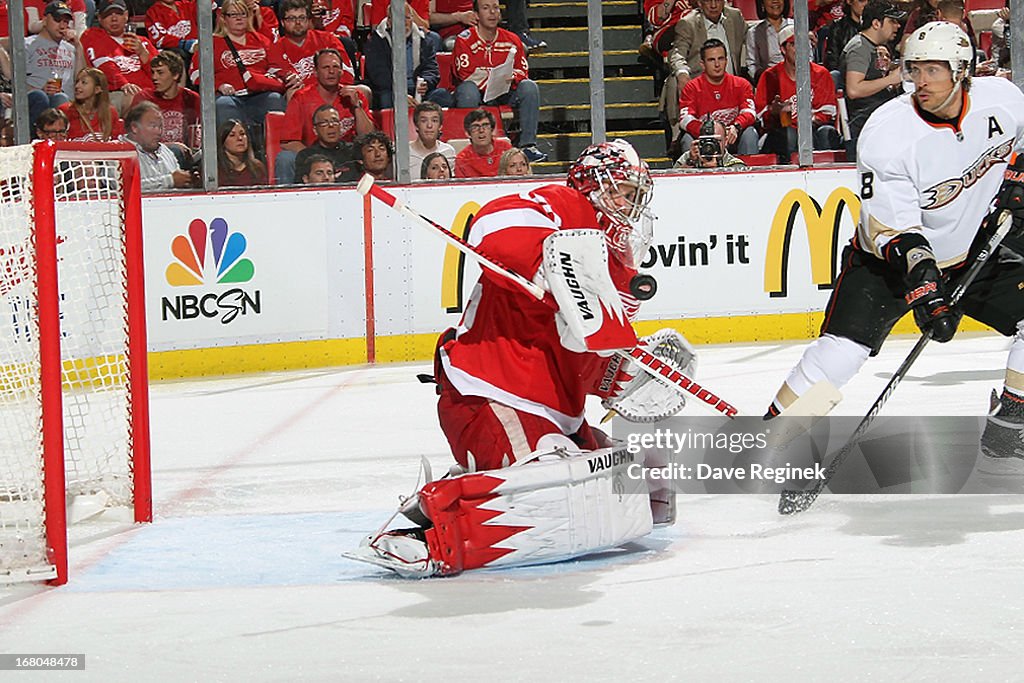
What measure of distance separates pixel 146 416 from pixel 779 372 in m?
3.04

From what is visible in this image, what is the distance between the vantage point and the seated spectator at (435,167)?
21.9 feet

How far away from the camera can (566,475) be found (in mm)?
2908

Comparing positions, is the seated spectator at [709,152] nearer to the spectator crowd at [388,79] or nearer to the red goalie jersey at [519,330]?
the spectator crowd at [388,79]

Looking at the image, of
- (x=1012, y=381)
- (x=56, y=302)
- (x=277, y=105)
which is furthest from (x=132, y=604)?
(x=277, y=105)

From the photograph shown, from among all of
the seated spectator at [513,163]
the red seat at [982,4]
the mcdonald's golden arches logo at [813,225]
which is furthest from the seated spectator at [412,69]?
the red seat at [982,4]

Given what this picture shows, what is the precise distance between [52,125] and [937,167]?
3.83 metres

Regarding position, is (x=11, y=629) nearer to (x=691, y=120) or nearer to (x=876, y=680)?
(x=876, y=680)

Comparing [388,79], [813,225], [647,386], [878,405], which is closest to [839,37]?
[813,225]

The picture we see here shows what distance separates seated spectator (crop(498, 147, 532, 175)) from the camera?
6805 millimetres

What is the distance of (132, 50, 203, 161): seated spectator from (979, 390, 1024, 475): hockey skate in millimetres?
3738

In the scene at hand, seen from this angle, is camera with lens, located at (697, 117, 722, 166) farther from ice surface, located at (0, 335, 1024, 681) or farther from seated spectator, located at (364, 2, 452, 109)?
ice surface, located at (0, 335, 1024, 681)

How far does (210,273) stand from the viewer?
20.6 feet

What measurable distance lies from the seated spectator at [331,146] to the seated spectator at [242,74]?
0.57 ft

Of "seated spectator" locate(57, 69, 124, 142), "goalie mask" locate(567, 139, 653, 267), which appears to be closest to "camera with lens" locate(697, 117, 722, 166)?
"seated spectator" locate(57, 69, 124, 142)
